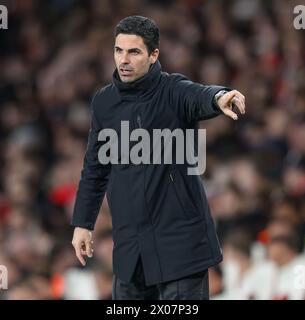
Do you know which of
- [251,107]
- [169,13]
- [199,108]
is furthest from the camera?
[169,13]

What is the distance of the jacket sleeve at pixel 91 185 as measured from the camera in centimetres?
280

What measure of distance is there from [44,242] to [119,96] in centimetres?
162

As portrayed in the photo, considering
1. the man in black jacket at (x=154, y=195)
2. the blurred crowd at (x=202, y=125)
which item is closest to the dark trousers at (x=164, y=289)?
the man in black jacket at (x=154, y=195)

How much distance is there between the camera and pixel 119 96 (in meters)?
2.73

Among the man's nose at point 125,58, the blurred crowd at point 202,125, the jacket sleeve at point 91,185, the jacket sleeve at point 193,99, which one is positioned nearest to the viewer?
the jacket sleeve at point 193,99

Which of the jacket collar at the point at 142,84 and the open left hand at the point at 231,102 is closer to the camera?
the open left hand at the point at 231,102

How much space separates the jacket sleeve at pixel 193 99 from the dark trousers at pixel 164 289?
0.40m

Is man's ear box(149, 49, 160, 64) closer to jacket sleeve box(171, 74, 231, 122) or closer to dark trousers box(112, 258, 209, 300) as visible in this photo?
jacket sleeve box(171, 74, 231, 122)

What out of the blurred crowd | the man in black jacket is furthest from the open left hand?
the blurred crowd

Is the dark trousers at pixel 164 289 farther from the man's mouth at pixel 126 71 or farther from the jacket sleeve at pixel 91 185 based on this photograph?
the man's mouth at pixel 126 71

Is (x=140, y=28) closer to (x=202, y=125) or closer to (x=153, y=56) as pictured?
(x=153, y=56)
